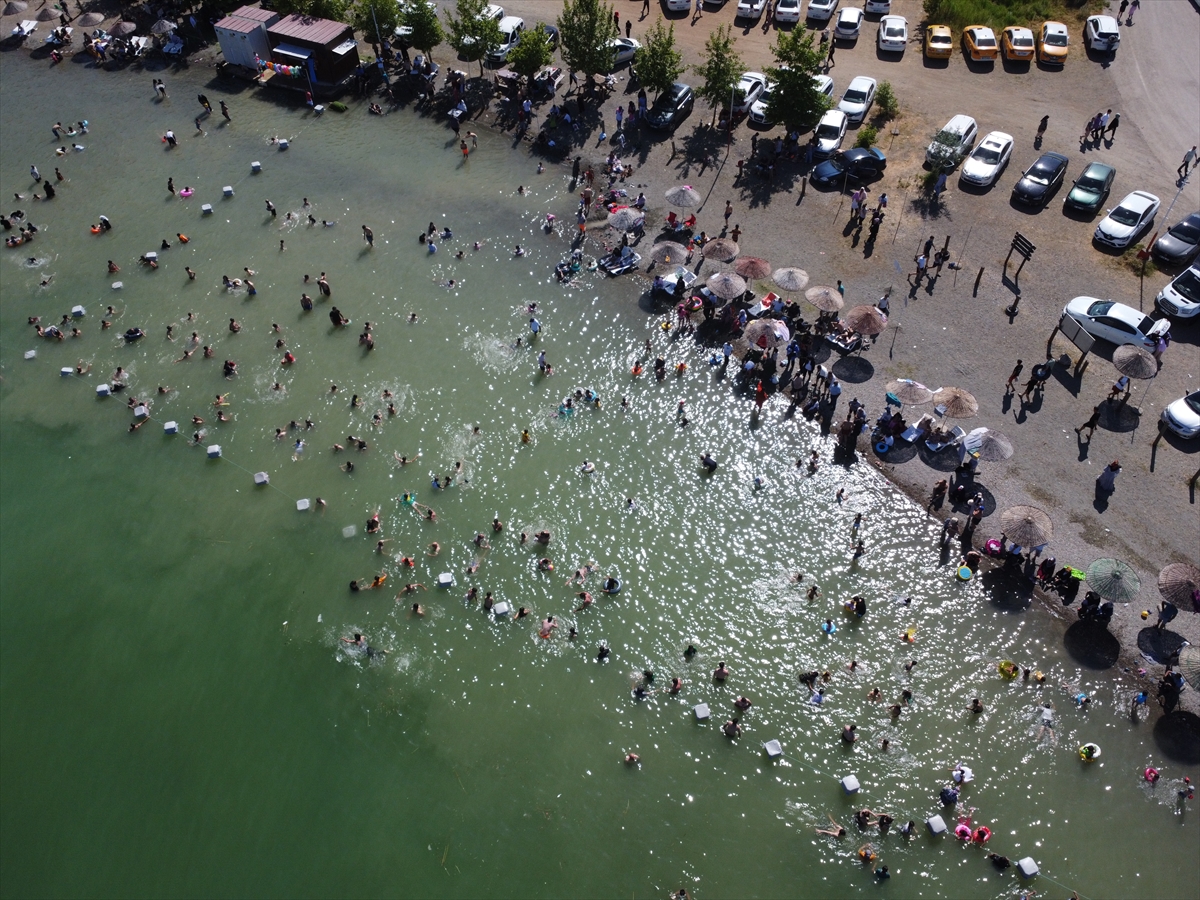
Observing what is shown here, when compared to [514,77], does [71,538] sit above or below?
below

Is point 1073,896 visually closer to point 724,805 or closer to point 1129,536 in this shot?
point 724,805

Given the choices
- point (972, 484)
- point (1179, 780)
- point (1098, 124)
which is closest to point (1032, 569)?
point (972, 484)

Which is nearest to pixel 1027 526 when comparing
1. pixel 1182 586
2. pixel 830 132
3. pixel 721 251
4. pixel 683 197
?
pixel 1182 586

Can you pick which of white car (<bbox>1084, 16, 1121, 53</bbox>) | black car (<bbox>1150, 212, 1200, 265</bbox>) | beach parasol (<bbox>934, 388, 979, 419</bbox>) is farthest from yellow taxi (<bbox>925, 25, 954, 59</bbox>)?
beach parasol (<bbox>934, 388, 979, 419</bbox>)

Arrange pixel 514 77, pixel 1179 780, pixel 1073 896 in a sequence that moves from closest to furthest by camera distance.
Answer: pixel 1073 896
pixel 1179 780
pixel 514 77

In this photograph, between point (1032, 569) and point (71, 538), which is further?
point (71, 538)

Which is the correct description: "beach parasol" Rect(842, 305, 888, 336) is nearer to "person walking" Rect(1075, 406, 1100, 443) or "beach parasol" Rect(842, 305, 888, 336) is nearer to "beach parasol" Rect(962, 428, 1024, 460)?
"beach parasol" Rect(962, 428, 1024, 460)

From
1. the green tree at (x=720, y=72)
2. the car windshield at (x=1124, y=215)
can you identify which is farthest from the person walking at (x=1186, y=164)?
the green tree at (x=720, y=72)
